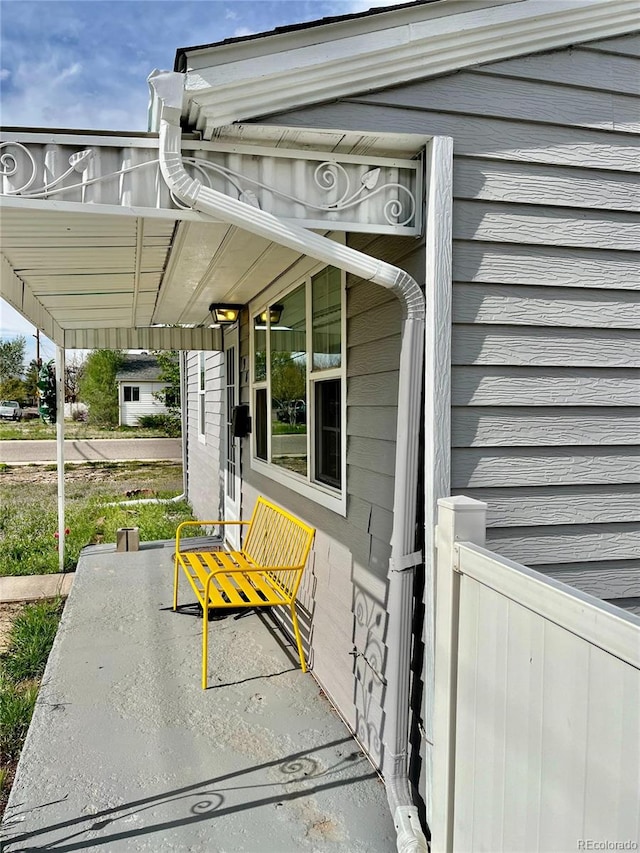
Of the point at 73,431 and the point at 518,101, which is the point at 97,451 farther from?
the point at 518,101

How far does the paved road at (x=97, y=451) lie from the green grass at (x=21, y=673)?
637 inches

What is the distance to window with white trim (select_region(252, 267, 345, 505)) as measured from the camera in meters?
3.41

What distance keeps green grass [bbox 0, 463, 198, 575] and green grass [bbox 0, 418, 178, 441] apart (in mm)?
8942

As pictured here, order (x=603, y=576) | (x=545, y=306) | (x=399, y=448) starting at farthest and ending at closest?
(x=603, y=576) < (x=545, y=306) < (x=399, y=448)

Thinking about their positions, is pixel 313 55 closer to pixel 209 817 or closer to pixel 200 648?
pixel 209 817

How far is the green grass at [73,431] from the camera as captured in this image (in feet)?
86.9

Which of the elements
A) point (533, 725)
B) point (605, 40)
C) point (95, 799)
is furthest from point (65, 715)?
point (605, 40)

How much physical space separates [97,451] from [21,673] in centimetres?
1901

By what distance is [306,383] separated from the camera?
154 inches

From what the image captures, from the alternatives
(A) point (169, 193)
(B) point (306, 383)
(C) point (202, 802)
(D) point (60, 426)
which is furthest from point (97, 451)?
(A) point (169, 193)

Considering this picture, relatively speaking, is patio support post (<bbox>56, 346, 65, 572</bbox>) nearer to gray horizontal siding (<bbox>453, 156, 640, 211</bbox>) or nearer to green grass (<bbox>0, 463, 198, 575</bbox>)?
green grass (<bbox>0, 463, 198, 575</bbox>)

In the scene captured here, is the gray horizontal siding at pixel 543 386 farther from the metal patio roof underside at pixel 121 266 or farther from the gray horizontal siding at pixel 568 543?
the metal patio roof underside at pixel 121 266

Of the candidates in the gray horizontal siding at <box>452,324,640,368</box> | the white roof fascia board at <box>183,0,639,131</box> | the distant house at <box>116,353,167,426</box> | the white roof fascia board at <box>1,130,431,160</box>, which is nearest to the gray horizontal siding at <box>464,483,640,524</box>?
the gray horizontal siding at <box>452,324,640,368</box>

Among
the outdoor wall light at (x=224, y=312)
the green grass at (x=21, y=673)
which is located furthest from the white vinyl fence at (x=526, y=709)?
the outdoor wall light at (x=224, y=312)
